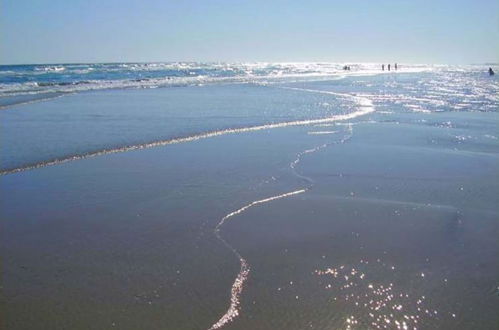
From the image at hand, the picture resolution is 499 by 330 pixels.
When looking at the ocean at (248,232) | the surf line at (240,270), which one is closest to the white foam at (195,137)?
the ocean at (248,232)

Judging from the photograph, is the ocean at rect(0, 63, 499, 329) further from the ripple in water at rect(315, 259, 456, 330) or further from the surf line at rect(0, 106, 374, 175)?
the surf line at rect(0, 106, 374, 175)

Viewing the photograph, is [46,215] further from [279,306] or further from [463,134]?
[463,134]

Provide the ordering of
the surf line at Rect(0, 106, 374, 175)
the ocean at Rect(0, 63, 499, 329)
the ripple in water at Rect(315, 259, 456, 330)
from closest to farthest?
the ripple in water at Rect(315, 259, 456, 330), the ocean at Rect(0, 63, 499, 329), the surf line at Rect(0, 106, 374, 175)

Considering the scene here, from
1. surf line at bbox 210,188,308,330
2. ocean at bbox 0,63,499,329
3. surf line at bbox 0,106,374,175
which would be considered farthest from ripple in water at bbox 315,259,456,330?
surf line at bbox 0,106,374,175

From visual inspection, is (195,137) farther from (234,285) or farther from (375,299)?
(375,299)

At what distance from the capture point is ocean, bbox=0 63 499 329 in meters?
4.63

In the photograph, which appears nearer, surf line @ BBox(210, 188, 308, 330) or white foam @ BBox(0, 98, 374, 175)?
surf line @ BBox(210, 188, 308, 330)

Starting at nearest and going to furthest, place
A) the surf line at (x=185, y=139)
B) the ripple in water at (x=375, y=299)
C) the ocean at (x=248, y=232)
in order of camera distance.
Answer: the ripple in water at (x=375, y=299) → the ocean at (x=248, y=232) → the surf line at (x=185, y=139)

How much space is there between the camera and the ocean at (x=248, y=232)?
4629mm

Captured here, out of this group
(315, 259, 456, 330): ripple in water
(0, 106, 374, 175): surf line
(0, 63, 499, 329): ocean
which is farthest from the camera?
(0, 106, 374, 175): surf line

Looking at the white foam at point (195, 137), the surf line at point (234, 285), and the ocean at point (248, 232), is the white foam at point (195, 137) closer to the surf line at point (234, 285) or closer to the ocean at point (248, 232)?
the ocean at point (248, 232)

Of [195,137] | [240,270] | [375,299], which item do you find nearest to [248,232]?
[240,270]

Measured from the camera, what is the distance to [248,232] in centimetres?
661

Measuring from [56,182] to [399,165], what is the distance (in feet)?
26.0
